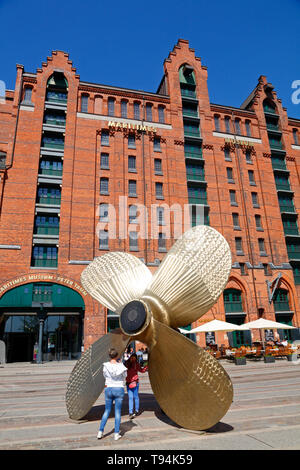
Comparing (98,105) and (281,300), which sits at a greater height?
(98,105)

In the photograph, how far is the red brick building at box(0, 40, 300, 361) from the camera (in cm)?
2311

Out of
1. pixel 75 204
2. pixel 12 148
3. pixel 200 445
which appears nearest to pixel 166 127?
pixel 75 204

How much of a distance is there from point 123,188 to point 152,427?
23737mm

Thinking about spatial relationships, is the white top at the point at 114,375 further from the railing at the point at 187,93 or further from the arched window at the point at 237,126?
the arched window at the point at 237,126

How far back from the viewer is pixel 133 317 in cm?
571

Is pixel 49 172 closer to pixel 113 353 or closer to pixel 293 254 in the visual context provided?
pixel 113 353

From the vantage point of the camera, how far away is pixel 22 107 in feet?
90.7

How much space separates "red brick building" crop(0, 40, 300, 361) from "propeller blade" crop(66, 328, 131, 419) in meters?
17.3

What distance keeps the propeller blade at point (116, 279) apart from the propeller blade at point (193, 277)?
0.55 m

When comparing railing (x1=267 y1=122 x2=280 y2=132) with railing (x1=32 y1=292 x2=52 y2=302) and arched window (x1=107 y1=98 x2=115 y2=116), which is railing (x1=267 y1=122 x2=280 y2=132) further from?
railing (x1=32 y1=292 x2=52 y2=302)

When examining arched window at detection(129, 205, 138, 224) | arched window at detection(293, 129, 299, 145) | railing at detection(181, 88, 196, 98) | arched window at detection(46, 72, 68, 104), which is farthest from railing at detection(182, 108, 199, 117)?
arched window at detection(293, 129, 299, 145)

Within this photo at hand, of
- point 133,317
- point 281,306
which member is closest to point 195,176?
point 281,306

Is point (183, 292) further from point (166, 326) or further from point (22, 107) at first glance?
point (22, 107)
